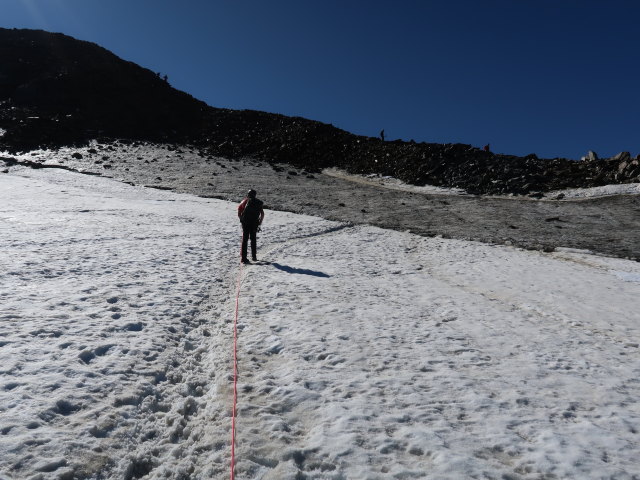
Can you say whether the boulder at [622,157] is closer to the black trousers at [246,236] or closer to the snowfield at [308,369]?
→ the snowfield at [308,369]

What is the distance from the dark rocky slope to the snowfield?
A: 21.9 metres

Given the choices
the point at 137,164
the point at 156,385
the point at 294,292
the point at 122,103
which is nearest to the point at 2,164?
the point at 137,164

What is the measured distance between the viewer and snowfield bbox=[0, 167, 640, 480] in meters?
4.36

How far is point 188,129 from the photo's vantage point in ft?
194

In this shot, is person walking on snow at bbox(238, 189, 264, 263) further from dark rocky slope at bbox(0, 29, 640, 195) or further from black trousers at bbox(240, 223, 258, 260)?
dark rocky slope at bbox(0, 29, 640, 195)

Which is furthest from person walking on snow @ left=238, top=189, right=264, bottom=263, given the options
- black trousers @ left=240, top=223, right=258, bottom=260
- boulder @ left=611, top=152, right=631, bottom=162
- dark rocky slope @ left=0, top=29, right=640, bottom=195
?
boulder @ left=611, top=152, right=631, bottom=162

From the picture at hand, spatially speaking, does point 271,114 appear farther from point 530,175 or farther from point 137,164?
point 530,175

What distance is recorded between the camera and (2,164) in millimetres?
37188

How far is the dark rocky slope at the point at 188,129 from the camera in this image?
3312 centimetres

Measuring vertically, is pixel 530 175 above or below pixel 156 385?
above

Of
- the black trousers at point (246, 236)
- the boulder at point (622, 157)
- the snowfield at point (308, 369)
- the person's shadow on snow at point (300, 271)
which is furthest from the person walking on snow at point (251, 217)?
the boulder at point (622, 157)

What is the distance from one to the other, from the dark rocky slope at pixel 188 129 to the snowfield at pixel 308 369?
2189 cm

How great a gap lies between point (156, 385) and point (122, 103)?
6745 centimetres

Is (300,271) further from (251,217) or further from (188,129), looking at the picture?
(188,129)
